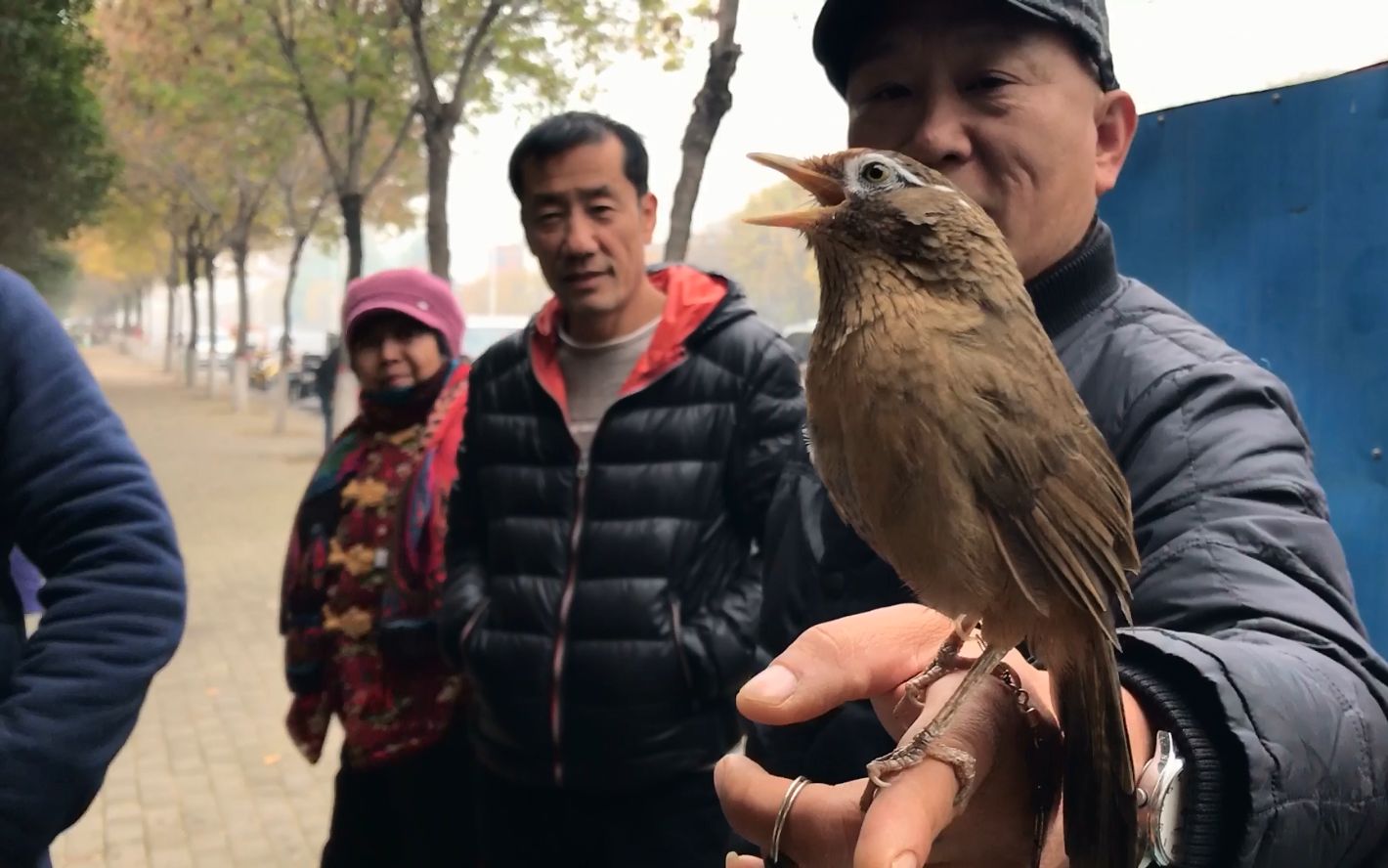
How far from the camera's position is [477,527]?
134 inches

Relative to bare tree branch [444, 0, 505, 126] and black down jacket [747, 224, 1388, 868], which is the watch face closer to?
black down jacket [747, 224, 1388, 868]

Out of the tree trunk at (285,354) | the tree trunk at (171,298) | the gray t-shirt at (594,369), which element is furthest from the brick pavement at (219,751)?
the tree trunk at (171,298)

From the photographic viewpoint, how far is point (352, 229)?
1520 centimetres

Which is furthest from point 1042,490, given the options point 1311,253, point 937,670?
point 1311,253

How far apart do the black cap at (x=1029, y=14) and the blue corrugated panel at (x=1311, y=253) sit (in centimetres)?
135

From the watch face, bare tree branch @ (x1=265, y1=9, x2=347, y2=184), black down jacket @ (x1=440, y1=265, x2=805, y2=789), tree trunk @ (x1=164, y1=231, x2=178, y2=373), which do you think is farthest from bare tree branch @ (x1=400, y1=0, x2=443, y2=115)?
tree trunk @ (x1=164, y1=231, x2=178, y2=373)

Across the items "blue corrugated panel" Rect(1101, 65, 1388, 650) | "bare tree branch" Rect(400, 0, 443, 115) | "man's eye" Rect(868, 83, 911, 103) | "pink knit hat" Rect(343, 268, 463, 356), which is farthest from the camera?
"bare tree branch" Rect(400, 0, 443, 115)

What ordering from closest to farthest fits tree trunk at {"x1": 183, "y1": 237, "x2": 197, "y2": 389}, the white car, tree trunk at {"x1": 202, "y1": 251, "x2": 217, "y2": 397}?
the white car → tree trunk at {"x1": 202, "y1": 251, "x2": 217, "y2": 397} → tree trunk at {"x1": 183, "y1": 237, "x2": 197, "y2": 389}

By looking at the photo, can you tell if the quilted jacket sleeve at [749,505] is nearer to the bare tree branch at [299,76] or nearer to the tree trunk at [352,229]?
the bare tree branch at [299,76]

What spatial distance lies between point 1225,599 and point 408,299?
3062mm

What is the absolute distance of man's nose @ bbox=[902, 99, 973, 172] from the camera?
1553 mm

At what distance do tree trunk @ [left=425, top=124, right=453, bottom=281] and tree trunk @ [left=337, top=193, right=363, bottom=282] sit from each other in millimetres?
3913

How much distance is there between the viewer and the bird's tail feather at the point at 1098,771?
3.76 ft

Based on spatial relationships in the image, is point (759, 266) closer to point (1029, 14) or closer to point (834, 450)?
point (1029, 14)
